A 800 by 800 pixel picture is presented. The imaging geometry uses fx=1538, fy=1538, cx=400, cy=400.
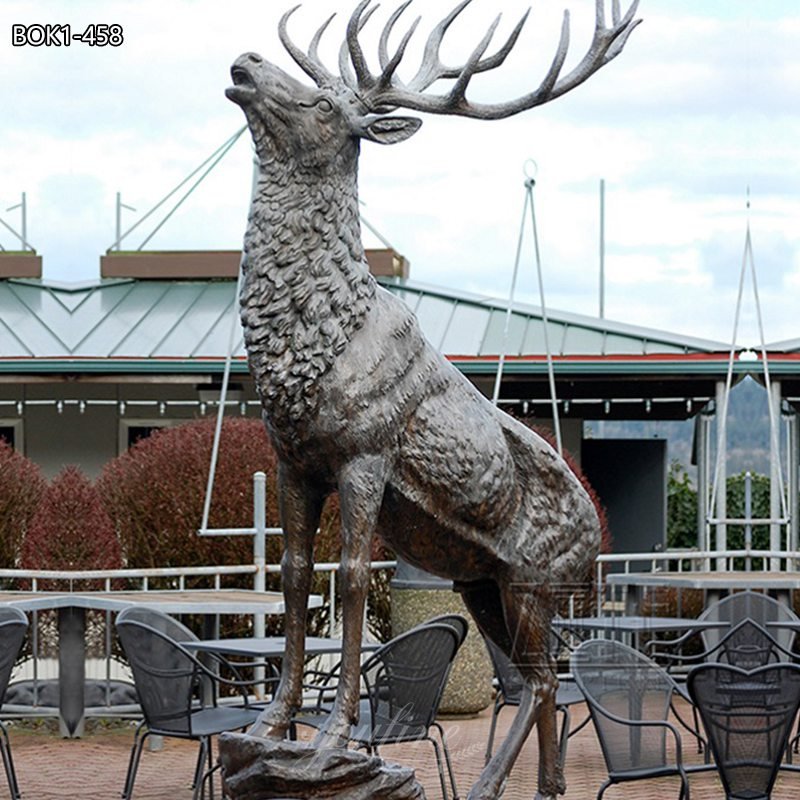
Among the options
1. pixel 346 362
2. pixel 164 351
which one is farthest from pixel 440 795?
pixel 164 351

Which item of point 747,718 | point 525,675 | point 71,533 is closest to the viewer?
point 525,675

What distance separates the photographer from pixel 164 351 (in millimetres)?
15891

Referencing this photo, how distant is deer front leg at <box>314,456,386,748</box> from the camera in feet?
16.7

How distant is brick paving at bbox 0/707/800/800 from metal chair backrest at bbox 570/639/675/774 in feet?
4.84

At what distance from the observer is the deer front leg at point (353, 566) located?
200 inches

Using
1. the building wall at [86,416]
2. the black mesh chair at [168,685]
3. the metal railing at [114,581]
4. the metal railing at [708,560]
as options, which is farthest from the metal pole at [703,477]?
the black mesh chair at [168,685]

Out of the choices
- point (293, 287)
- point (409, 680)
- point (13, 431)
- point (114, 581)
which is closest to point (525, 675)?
point (409, 680)

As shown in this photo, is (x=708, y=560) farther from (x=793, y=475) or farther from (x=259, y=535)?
(x=259, y=535)

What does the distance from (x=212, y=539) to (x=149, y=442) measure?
1282mm

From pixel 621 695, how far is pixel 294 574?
2.01 meters

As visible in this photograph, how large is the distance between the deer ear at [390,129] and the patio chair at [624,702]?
8.19 ft

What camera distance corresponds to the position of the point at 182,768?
8.98m

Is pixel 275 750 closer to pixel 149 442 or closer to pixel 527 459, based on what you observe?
pixel 527 459

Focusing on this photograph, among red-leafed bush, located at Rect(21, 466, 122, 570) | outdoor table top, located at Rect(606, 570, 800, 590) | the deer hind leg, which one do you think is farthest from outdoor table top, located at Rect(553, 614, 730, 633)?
red-leafed bush, located at Rect(21, 466, 122, 570)
